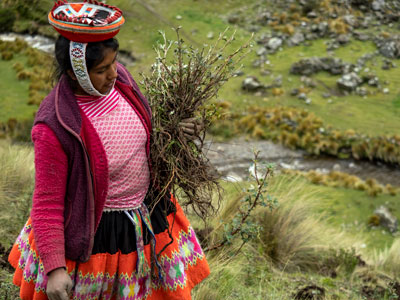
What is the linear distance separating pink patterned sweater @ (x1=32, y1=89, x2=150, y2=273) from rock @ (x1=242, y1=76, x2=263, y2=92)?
1050cm

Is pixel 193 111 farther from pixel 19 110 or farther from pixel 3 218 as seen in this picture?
pixel 19 110

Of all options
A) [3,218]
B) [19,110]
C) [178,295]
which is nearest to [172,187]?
[178,295]

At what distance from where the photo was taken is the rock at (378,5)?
623 inches

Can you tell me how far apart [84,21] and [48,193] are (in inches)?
24.9

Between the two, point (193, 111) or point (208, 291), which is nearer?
point (193, 111)

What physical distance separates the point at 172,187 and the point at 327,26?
13.6m

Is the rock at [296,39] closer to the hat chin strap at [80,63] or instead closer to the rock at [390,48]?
the rock at [390,48]

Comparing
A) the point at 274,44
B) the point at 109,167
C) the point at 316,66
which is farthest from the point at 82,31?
the point at 274,44

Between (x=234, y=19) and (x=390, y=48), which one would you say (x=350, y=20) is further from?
(x=234, y=19)

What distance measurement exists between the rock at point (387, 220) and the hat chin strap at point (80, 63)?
6004mm

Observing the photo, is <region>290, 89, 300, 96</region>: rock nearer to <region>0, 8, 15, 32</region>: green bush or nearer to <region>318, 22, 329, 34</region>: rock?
<region>318, 22, 329, 34</region>: rock

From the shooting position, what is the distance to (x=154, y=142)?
2.17m

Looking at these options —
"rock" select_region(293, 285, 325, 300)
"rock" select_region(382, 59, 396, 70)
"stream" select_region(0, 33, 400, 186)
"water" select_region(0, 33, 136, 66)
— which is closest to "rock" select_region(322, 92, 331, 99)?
"rock" select_region(382, 59, 396, 70)

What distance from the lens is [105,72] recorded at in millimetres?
1939
